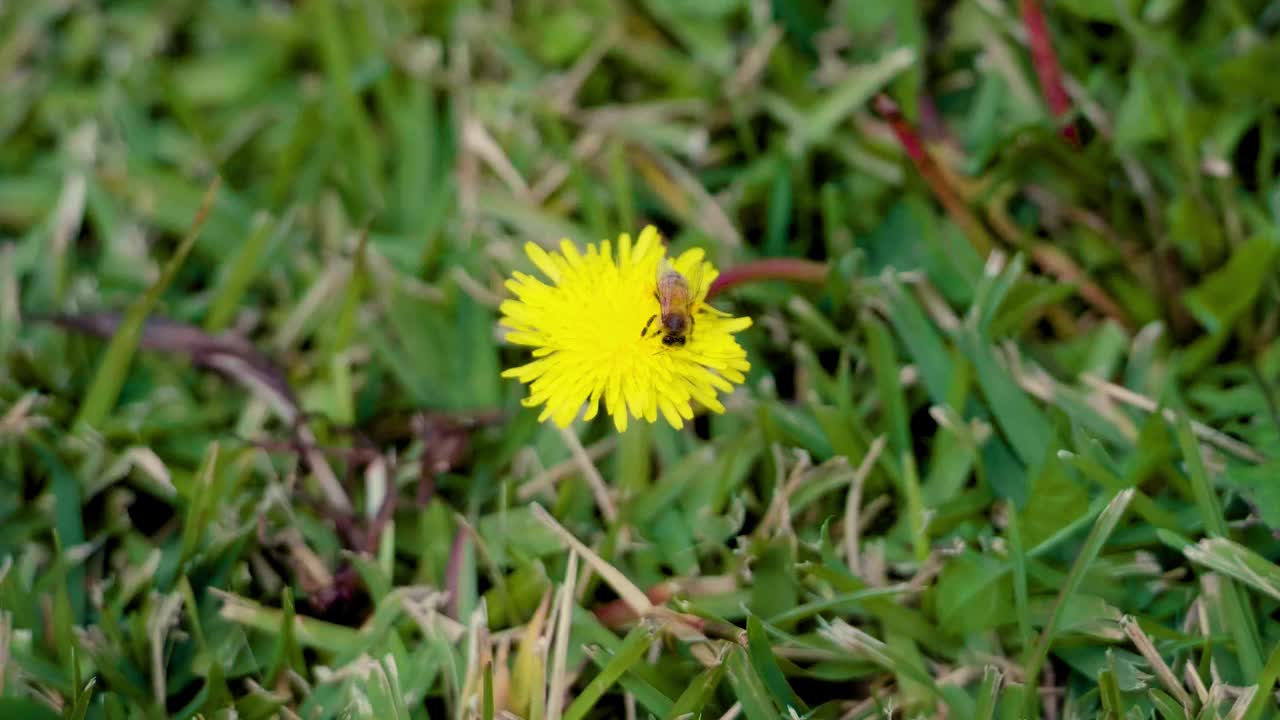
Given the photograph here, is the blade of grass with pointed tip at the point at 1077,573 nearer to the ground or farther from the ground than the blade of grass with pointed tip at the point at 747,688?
farther from the ground

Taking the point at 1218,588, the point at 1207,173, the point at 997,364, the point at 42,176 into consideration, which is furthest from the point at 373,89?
the point at 1218,588

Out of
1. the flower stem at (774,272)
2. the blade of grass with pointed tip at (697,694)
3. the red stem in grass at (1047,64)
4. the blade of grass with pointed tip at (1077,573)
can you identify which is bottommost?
the blade of grass with pointed tip at (697,694)

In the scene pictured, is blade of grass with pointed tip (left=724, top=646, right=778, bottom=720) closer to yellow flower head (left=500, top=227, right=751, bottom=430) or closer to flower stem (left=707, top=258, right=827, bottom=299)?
yellow flower head (left=500, top=227, right=751, bottom=430)

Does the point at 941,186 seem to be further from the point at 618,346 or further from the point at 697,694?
the point at 697,694

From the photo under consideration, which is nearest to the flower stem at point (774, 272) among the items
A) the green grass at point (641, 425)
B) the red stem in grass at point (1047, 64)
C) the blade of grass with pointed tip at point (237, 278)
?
the green grass at point (641, 425)

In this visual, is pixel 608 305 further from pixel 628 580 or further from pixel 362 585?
pixel 362 585

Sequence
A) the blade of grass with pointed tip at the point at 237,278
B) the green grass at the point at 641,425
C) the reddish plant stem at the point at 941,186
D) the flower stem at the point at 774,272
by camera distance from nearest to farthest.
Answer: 1. the green grass at the point at 641,425
2. the flower stem at the point at 774,272
3. the reddish plant stem at the point at 941,186
4. the blade of grass with pointed tip at the point at 237,278

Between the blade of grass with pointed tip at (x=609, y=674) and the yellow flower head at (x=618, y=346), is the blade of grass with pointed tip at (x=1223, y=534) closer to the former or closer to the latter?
the yellow flower head at (x=618, y=346)

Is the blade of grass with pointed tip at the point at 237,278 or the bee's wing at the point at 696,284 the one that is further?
the blade of grass with pointed tip at the point at 237,278
